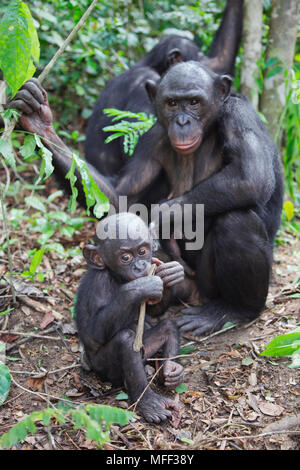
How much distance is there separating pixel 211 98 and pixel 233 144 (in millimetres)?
428

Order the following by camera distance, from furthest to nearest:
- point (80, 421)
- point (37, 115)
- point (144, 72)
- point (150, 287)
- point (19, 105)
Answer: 1. point (144, 72)
2. point (37, 115)
3. point (19, 105)
4. point (150, 287)
5. point (80, 421)

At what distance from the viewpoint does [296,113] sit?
557cm

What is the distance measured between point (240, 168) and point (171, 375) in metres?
1.75

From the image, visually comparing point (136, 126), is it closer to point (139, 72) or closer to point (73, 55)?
point (139, 72)

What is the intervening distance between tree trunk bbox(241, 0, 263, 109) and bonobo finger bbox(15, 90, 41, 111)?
2.84m

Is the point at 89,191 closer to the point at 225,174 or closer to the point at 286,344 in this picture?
the point at 225,174

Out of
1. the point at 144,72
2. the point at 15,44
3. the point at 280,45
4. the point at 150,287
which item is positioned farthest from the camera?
the point at 144,72

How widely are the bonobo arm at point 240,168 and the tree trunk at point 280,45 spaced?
1.61m

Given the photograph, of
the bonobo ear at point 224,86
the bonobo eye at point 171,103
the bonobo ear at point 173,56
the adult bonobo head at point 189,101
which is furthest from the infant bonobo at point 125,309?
the bonobo ear at point 173,56

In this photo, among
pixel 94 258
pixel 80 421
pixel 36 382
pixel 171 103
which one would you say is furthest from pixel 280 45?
pixel 80 421

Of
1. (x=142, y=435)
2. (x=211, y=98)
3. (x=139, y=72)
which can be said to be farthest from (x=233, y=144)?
(x=139, y=72)

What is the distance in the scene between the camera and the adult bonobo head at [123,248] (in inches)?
142

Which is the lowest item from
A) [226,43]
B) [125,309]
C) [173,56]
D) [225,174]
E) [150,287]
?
[125,309]

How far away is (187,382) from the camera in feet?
12.5
